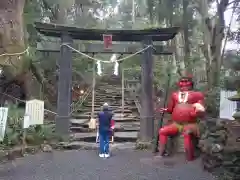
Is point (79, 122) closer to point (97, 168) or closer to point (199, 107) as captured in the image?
point (97, 168)

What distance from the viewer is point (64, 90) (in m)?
9.26

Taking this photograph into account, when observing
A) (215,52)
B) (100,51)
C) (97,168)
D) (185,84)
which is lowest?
(97,168)

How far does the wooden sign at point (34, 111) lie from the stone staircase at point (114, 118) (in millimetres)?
1392

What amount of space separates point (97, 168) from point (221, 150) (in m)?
2.78

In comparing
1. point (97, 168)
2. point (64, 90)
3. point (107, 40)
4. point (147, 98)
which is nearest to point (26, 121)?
point (64, 90)

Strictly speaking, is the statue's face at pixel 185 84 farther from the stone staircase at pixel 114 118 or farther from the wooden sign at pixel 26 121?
the wooden sign at pixel 26 121

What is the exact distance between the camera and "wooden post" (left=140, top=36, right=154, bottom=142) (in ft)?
29.9

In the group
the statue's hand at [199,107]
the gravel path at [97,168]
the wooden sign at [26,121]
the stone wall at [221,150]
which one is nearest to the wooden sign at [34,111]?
the wooden sign at [26,121]

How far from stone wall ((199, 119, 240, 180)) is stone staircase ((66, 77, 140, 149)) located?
133 inches

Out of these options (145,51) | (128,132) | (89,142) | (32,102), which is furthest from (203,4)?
(32,102)

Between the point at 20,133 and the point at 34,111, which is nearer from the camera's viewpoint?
the point at 34,111

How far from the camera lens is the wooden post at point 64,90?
356 inches

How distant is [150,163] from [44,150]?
3.38 m

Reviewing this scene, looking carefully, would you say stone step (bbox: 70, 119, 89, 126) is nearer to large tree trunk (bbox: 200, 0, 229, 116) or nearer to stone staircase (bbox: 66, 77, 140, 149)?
stone staircase (bbox: 66, 77, 140, 149)
